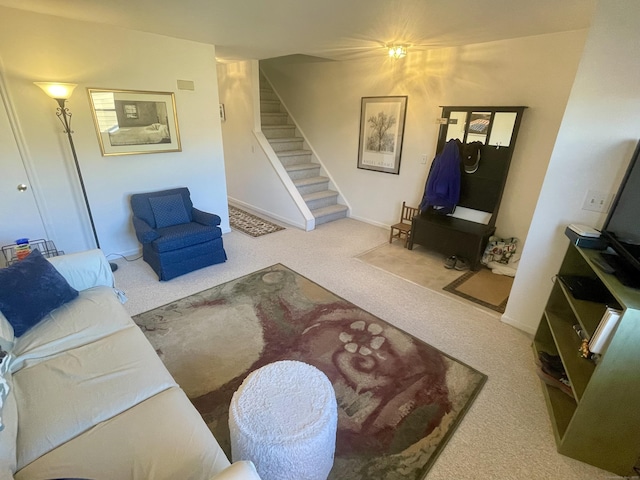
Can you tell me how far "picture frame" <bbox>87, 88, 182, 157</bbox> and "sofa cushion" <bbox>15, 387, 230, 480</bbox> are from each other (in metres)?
3.02

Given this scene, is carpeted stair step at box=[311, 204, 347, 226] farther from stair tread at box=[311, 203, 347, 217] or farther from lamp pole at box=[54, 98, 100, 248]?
lamp pole at box=[54, 98, 100, 248]

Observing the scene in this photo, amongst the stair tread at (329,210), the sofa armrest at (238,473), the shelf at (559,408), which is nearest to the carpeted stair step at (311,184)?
the stair tread at (329,210)

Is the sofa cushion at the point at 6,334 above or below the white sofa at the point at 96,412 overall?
above

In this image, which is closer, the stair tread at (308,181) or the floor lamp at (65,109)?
the floor lamp at (65,109)

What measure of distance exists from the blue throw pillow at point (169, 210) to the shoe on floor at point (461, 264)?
3.19 metres

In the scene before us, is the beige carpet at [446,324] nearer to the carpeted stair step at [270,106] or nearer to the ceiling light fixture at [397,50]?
the ceiling light fixture at [397,50]

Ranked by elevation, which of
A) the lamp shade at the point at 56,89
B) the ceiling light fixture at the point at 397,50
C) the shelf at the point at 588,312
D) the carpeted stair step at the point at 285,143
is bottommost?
the shelf at the point at 588,312

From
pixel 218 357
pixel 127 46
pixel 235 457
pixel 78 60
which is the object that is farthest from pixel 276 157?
pixel 235 457

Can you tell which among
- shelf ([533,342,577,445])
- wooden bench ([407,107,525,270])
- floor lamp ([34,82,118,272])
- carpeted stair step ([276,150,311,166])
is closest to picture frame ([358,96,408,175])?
wooden bench ([407,107,525,270])

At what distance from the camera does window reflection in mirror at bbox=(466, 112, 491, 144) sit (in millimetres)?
3290

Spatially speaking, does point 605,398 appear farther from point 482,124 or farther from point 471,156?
point 482,124

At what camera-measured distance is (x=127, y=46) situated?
122 inches

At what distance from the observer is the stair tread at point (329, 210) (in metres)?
4.87

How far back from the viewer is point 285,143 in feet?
17.5
